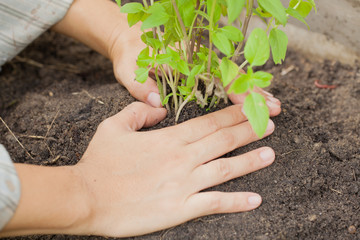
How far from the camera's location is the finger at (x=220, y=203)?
105 cm

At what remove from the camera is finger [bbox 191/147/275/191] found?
42.4 inches

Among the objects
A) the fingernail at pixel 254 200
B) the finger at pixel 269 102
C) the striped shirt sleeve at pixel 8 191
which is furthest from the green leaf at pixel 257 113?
the striped shirt sleeve at pixel 8 191

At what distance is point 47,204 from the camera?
969mm

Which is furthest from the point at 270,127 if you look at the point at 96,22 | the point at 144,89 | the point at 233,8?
the point at 96,22

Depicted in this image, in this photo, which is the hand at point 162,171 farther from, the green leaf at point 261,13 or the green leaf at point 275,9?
the green leaf at point 275,9

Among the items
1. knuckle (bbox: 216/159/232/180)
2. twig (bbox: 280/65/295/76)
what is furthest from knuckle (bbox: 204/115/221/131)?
twig (bbox: 280/65/295/76)

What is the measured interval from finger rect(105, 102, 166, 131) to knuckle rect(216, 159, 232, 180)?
25cm

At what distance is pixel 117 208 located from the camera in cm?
103

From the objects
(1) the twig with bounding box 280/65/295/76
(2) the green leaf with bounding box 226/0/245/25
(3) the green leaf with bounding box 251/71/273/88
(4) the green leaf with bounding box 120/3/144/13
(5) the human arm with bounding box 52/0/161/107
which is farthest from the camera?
(1) the twig with bounding box 280/65/295/76

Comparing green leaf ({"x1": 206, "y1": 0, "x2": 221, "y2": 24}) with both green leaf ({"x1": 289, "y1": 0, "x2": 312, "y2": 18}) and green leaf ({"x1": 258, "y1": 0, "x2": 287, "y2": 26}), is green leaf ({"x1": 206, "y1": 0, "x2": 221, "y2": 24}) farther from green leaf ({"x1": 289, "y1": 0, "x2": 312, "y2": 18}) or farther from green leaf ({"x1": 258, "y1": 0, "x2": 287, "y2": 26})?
green leaf ({"x1": 289, "y1": 0, "x2": 312, "y2": 18})

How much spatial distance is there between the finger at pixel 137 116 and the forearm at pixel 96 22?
13.6 inches

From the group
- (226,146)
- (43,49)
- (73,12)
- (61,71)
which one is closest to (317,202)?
(226,146)

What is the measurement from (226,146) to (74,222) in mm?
437

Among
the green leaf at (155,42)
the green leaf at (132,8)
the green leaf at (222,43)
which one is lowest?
the green leaf at (155,42)
